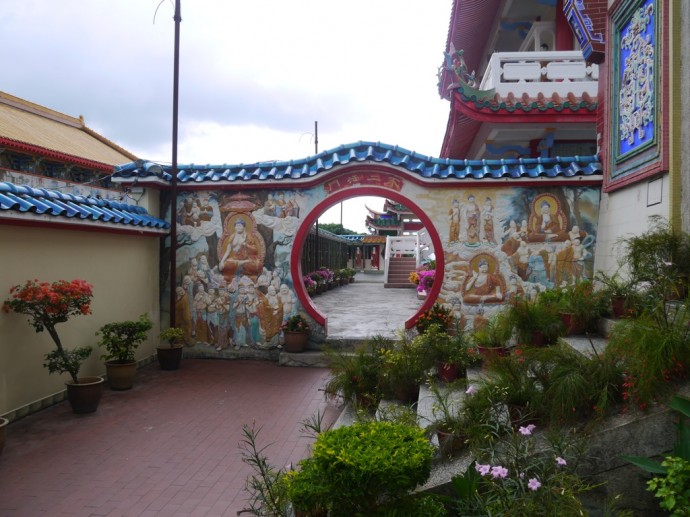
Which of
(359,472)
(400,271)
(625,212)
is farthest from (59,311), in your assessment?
(400,271)

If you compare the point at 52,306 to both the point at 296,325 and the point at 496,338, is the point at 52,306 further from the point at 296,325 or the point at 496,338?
the point at 496,338

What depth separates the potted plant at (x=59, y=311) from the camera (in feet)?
18.0

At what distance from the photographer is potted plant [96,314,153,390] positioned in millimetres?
6785

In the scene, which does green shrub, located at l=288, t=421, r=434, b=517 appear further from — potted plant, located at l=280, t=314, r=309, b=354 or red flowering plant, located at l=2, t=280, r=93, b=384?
potted plant, located at l=280, t=314, r=309, b=354

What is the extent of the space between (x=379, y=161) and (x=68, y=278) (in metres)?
4.60

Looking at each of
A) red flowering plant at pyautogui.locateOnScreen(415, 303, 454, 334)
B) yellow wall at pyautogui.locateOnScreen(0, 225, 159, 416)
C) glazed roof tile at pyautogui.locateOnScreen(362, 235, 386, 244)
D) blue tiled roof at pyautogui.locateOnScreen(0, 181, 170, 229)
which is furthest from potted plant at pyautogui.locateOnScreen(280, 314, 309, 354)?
glazed roof tile at pyautogui.locateOnScreen(362, 235, 386, 244)

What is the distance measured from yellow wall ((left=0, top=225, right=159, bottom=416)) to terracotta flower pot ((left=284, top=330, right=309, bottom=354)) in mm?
2171

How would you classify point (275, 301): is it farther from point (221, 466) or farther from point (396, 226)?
point (396, 226)

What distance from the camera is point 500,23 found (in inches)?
445

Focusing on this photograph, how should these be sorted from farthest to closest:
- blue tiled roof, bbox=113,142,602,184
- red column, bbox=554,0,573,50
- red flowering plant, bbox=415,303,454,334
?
1. red column, bbox=554,0,573,50
2. blue tiled roof, bbox=113,142,602,184
3. red flowering plant, bbox=415,303,454,334

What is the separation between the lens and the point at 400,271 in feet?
77.9

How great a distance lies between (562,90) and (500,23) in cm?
330

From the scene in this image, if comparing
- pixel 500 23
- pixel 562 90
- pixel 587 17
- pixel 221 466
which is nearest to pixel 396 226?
pixel 500 23

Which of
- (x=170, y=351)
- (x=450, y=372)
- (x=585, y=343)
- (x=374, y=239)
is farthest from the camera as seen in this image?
(x=374, y=239)
